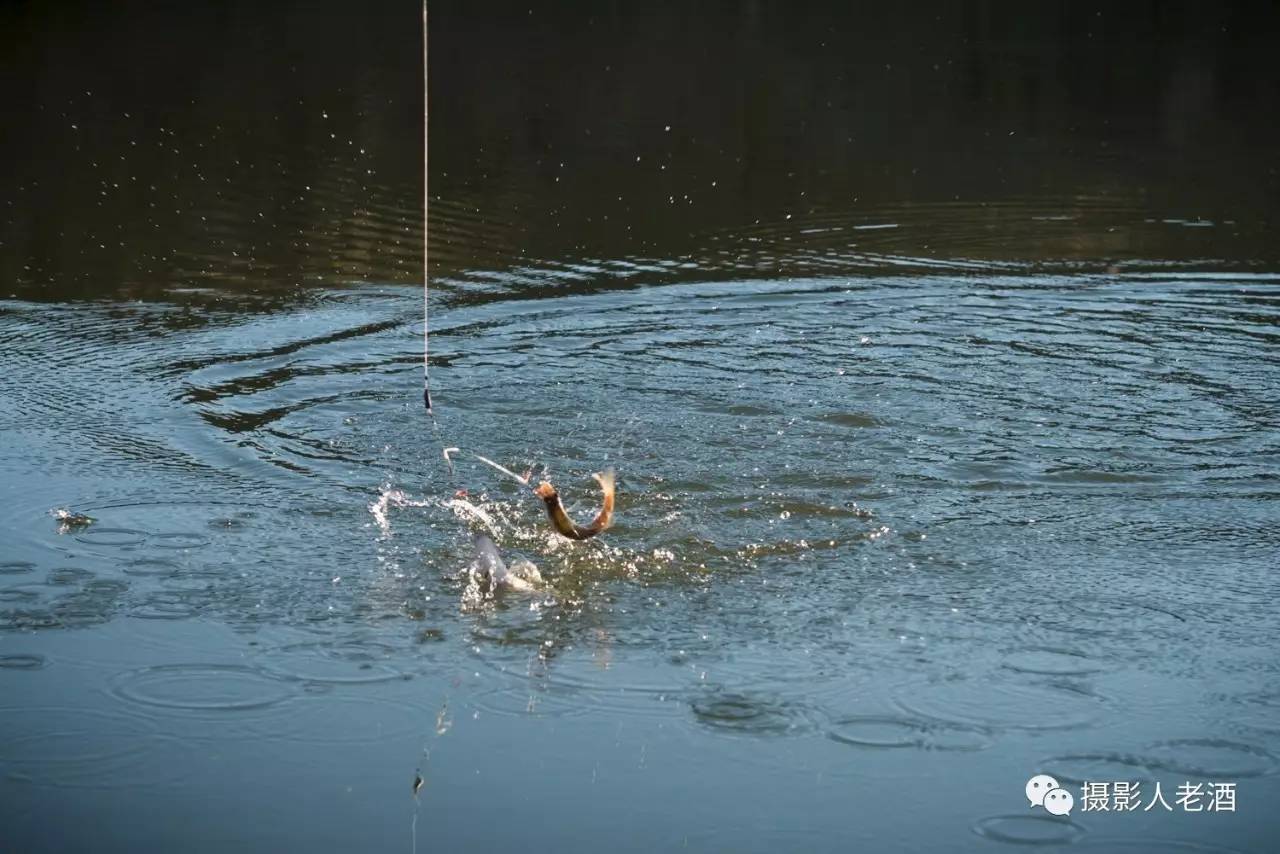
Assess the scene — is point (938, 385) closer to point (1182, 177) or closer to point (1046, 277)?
point (1046, 277)

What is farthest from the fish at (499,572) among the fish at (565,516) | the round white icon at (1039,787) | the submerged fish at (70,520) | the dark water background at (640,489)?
the round white icon at (1039,787)

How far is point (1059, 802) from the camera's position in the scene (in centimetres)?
507

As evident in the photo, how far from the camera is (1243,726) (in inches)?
216

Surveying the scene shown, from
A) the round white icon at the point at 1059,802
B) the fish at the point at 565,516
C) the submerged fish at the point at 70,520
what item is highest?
the fish at the point at 565,516

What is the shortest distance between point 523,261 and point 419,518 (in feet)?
16.5

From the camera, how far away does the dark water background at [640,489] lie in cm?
522

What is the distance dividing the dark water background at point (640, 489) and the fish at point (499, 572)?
155 millimetres

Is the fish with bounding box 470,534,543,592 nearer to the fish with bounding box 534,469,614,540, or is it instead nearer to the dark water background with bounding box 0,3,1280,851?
the dark water background with bounding box 0,3,1280,851

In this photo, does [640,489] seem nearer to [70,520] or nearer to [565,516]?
[565,516]

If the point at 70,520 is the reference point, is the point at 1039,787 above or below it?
below

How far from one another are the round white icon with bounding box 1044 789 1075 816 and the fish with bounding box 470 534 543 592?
2.09 m

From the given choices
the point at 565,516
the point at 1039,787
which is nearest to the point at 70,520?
the point at 565,516

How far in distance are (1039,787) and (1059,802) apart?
8 cm

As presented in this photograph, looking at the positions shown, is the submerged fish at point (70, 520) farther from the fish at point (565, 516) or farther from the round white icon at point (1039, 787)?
the round white icon at point (1039, 787)
